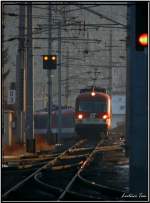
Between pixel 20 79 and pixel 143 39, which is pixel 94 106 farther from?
pixel 143 39

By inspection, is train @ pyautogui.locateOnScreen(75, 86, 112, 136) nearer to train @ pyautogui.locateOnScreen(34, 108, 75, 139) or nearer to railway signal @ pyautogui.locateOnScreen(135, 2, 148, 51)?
train @ pyautogui.locateOnScreen(34, 108, 75, 139)

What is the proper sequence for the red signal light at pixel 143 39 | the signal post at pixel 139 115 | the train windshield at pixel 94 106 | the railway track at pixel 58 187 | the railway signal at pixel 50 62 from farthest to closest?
the train windshield at pixel 94 106
the railway signal at pixel 50 62
the railway track at pixel 58 187
the signal post at pixel 139 115
the red signal light at pixel 143 39

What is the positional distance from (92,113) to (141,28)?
24.8 m

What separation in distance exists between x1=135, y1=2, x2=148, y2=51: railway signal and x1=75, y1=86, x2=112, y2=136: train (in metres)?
24.5

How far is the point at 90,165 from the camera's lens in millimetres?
21953

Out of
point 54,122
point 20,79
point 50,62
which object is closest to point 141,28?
point 50,62

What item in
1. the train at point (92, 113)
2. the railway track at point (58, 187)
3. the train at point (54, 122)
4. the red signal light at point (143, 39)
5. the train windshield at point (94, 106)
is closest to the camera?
the red signal light at point (143, 39)

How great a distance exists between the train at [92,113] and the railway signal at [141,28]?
24510 millimetres

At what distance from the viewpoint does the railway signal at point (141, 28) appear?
39.7ft

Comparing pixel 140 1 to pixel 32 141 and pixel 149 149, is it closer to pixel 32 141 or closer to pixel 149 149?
pixel 149 149

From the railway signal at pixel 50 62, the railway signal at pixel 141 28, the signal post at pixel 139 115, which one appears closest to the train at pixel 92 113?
the railway signal at pixel 50 62

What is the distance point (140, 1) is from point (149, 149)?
2.89m

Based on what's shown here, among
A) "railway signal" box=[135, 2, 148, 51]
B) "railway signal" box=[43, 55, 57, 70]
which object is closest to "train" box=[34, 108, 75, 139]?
"railway signal" box=[43, 55, 57, 70]

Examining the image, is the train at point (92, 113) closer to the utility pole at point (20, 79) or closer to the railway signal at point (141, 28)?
the utility pole at point (20, 79)
